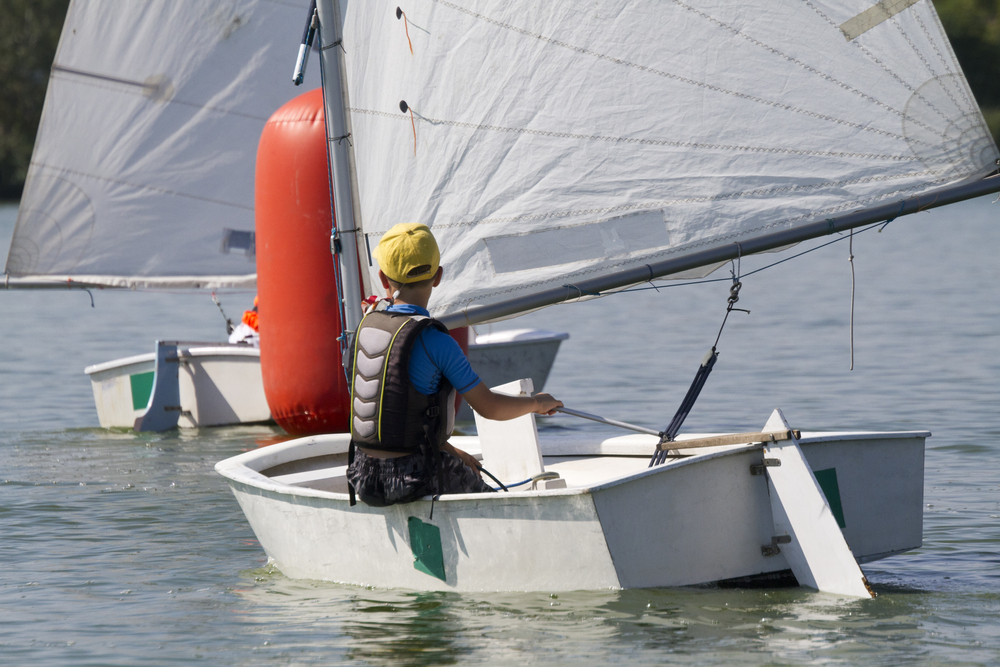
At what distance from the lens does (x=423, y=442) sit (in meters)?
4.58

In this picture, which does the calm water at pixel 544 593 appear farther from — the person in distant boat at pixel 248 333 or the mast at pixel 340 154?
the mast at pixel 340 154

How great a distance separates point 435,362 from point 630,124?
1470 millimetres

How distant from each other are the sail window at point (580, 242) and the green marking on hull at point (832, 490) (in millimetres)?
1163

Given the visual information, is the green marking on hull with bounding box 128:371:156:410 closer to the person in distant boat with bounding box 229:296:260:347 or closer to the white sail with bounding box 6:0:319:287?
the person in distant boat with bounding box 229:296:260:347

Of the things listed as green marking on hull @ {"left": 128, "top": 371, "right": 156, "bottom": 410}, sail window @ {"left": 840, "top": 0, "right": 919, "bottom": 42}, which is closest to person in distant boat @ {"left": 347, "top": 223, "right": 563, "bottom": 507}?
sail window @ {"left": 840, "top": 0, "right": 919, "bottom": 42}

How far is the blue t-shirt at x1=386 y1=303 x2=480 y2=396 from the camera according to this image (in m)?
4.45

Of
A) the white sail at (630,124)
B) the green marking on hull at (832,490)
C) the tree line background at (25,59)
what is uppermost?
the tree line background at (25,59)

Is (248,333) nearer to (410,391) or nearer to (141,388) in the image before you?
(141,388)

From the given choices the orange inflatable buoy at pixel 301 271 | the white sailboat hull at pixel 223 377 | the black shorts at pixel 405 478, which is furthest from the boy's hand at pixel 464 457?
the white sailboat hull at pixel 223 377

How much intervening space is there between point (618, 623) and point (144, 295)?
17.9 metres

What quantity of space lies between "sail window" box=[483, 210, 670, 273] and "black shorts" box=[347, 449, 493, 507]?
3.41 feet

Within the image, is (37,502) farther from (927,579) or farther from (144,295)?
(144,295)

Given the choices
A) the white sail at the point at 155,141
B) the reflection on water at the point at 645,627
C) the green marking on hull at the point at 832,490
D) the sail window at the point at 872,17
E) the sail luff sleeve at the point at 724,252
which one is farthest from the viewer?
the white sail at the point at 155,141

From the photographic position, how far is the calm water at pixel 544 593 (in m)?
4.23
